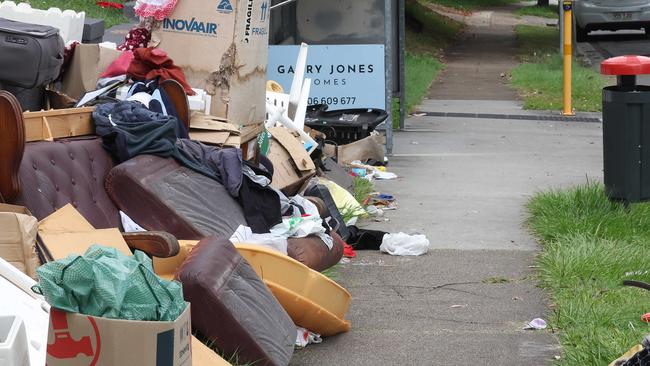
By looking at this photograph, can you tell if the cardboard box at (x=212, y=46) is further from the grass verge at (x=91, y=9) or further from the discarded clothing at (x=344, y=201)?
the grass verge at (x=91, y=9)

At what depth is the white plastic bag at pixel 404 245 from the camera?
7770mm

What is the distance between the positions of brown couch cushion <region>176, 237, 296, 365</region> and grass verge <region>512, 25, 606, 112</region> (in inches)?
434

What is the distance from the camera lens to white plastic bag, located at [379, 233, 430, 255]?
7.77 metres

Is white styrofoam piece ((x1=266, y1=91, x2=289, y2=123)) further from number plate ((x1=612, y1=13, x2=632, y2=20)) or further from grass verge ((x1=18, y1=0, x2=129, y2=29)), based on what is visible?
number plate ((x1=612, y1=13, x2=632, y2=20))

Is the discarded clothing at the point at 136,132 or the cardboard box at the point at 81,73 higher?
the cardboard box at the point at 81,73

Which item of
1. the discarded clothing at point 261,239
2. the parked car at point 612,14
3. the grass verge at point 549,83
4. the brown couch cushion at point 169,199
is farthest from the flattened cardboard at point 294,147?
the parked car at point 612,14

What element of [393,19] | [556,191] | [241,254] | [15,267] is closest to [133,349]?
[15,267]

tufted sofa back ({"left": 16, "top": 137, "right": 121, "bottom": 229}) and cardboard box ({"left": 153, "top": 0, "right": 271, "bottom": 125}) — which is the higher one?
cardboard box ({"left": 153, "top": 0, "right": 271, "bottom": 125})

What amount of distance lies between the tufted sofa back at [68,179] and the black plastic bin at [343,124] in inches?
190

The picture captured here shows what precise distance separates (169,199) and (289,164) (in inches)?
85.1

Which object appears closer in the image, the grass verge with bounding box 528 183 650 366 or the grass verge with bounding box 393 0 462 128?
the grass verge with bounding box 528 183 650 366

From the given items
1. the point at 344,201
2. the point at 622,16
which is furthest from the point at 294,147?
the point at 622,16

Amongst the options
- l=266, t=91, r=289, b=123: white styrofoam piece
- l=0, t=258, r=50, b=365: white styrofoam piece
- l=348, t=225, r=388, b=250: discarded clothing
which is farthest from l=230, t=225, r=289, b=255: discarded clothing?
l=266, t=91, r=289, b=123: white styrofoam piece

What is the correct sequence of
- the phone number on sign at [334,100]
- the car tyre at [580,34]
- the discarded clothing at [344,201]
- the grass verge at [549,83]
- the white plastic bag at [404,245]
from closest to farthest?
the white plastic bag at [404,245] → the discarded clothing at [344,201] → the phone number on sign at [334,100] → the grass verge at [549,83] → the car tyre at [580,34]
